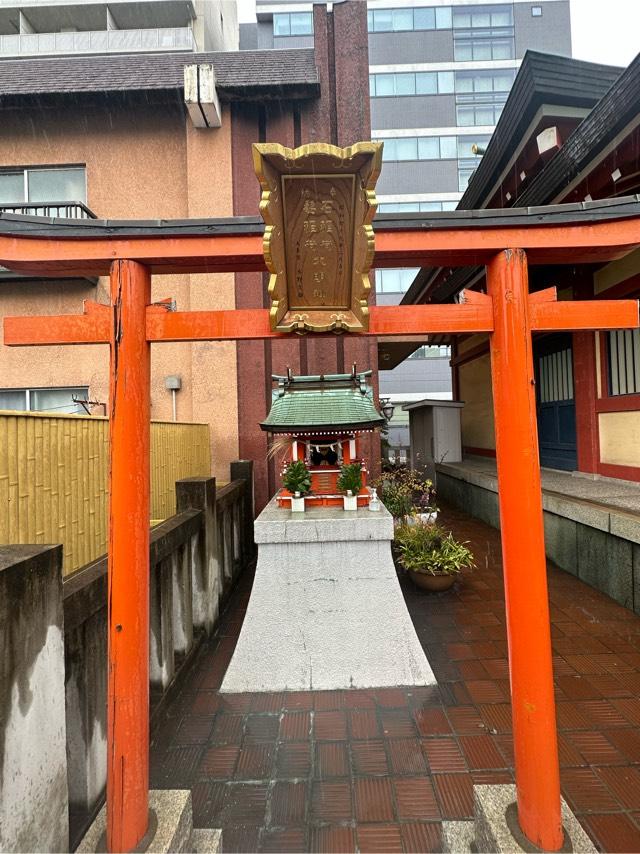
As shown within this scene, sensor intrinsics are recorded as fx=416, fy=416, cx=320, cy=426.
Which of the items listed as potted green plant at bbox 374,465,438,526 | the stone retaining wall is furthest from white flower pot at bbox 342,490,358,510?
the stone retaining wall

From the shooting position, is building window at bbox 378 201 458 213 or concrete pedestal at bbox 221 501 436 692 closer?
concrete pedestal at bbox 221 501 436 692

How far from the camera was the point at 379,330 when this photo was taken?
8.29 feet

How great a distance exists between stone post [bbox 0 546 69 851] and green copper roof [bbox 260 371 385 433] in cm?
326

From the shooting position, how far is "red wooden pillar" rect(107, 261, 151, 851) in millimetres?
2199

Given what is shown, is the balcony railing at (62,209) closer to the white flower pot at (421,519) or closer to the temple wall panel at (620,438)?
the white flower pot at (421,519)

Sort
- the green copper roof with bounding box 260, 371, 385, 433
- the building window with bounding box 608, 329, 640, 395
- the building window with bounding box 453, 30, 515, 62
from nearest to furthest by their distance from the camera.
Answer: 1. the green copper roof with bounding box 260, 371, 385, 433
2. the building window with bounding box 608, 329, 640, 395
3. the building window with bounding box 453, 30, 515, 62

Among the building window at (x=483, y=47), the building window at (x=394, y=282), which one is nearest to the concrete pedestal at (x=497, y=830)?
the building window at (x=394, y=282)

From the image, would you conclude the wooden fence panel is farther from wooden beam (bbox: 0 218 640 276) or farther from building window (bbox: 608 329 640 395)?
building window (bbox: 608 329 640 395)

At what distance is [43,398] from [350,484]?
266 inches

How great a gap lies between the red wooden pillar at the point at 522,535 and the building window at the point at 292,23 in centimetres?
3462

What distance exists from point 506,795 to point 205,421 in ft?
23.5

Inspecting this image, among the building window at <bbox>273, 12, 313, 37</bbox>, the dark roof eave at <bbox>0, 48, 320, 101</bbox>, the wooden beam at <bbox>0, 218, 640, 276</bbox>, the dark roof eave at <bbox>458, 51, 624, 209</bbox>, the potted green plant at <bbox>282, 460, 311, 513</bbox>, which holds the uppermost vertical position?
the building window at <bbox>273, 12, 313, 37</bbox>

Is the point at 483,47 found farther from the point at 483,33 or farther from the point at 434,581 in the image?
the point at 434,581

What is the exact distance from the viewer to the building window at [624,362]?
6.88m
